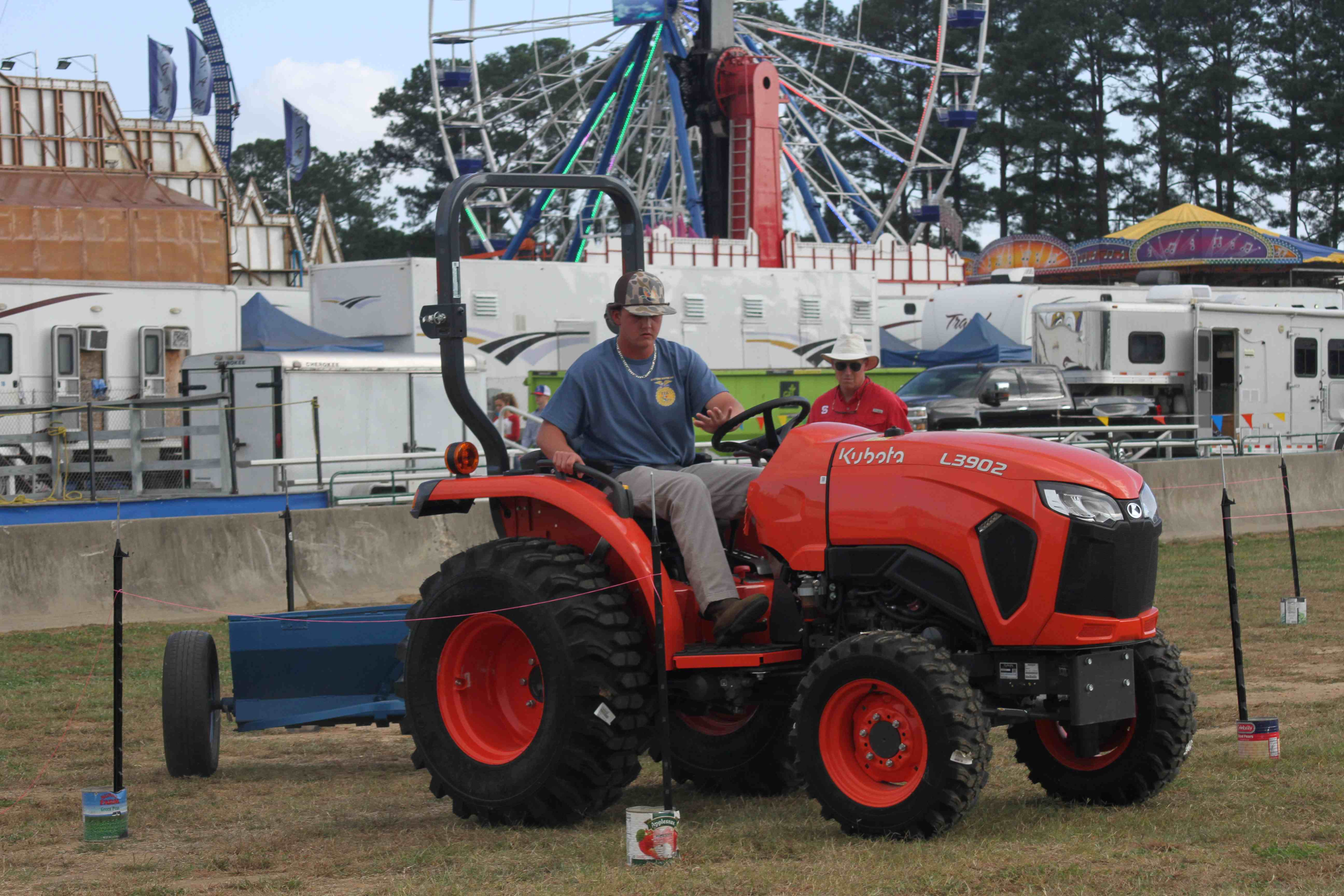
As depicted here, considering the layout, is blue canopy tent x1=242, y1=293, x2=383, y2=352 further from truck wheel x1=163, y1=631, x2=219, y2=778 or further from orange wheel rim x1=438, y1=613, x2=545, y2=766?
orange wheel rim x1=438, y1=613, x2=545, y2=766

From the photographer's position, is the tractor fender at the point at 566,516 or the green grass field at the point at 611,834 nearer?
the green grass field at the point at 611,834

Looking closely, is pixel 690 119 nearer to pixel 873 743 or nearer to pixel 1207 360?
pixel 1207 360

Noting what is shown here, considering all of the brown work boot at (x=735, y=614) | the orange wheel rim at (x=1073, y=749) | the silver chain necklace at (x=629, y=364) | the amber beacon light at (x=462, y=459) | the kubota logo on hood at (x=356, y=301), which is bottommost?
the orange wheel rim at (x=1073, y=749)

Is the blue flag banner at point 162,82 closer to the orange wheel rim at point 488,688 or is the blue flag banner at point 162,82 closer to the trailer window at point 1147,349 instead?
the trailer window at point 1147,349

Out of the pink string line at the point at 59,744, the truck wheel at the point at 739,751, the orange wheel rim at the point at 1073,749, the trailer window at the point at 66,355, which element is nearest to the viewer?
the orange wheel rim at the point at 1073,749

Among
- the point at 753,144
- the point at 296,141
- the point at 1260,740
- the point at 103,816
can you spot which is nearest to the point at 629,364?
the point at 103,816

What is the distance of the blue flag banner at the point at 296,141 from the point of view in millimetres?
58750

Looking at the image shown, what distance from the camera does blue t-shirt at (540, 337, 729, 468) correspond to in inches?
250

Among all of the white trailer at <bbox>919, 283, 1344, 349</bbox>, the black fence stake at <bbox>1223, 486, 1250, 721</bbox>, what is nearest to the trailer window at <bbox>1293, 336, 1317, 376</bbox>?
the white trailer at <bbox>919, 283, 1344, 349</bbox>

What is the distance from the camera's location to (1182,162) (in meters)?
68.2

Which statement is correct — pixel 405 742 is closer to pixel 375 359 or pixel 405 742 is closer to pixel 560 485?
pixel 560 485

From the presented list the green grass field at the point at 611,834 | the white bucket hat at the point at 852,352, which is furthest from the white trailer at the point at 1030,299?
the green grass field at the point at 611,834

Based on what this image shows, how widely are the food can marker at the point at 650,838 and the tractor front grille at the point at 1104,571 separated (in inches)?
57.4

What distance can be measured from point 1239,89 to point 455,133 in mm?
35977
